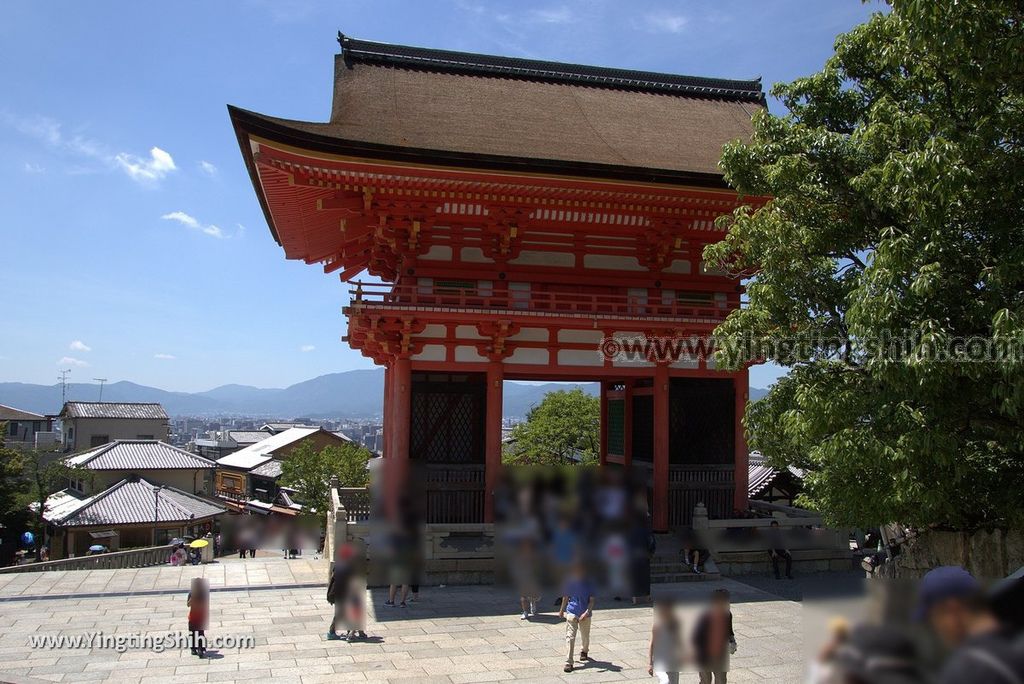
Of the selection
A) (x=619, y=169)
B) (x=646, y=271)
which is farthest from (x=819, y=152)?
(x=646, y=271)

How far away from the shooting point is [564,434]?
34.5m

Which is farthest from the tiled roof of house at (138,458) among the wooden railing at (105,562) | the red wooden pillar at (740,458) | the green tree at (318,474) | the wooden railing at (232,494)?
the red wooden pillar at (740,458)

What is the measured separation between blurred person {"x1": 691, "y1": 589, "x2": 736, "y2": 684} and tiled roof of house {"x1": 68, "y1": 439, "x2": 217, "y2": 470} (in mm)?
46619

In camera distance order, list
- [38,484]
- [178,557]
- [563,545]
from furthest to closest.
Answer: [38,484] → [178,557] → [563,545]

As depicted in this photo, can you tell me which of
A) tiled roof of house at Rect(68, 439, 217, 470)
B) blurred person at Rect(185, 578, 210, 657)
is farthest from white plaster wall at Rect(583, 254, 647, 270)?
tiled roof of house at Rect(68, 439, 217, 470)

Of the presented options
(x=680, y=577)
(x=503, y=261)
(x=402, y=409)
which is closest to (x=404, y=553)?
(x=402, y=409)

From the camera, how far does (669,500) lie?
1606cm

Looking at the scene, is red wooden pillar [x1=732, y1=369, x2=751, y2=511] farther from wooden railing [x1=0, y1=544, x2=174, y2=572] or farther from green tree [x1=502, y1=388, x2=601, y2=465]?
green tree [x1=502, y1=388, x2=601, y2=465]

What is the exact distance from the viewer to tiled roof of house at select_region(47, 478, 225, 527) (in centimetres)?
3447

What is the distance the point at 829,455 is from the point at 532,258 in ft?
34.0

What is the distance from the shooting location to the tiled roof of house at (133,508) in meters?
34.5

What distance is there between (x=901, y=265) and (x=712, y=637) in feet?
12.0

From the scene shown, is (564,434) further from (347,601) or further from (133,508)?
(347,601)

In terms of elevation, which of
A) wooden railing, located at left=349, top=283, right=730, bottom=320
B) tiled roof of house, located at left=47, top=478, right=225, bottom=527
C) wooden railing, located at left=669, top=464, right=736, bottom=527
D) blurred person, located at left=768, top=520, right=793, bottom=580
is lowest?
tiled roof of house, located at left=47, top=478, right=225, bottom=527
